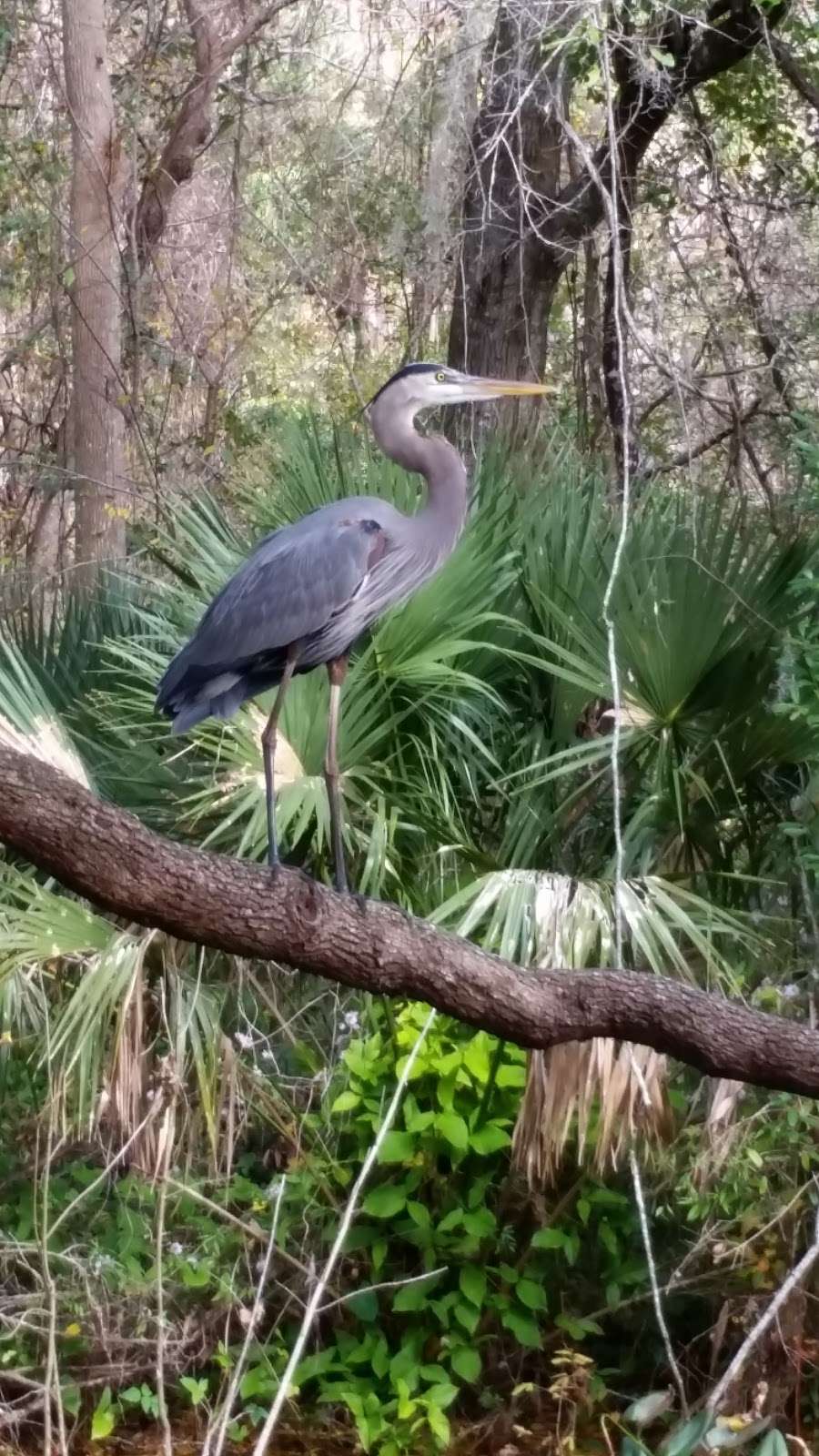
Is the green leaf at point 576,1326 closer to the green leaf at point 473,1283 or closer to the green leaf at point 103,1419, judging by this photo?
the green leaf at point 473,1283

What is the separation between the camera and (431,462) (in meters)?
3.34

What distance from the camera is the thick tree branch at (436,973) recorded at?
2191 mm

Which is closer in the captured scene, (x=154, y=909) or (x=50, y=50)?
(x=154, y=909)

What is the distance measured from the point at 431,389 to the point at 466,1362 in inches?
92.0

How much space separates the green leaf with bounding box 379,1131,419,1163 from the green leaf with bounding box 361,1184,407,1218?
0.11 meters

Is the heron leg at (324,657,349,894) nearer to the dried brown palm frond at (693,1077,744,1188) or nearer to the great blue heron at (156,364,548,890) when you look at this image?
the great blue heron at (156,364,548,890)

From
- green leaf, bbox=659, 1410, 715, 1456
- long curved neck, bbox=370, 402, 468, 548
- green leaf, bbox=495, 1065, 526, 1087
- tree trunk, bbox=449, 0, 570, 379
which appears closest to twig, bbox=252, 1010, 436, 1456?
green leaf, bbox=495, 1065, 526, 1087

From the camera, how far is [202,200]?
972 cm

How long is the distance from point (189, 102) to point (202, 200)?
121 cm

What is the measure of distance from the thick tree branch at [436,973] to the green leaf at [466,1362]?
1820mm

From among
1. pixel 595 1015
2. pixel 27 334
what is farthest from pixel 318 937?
pixel 27 334

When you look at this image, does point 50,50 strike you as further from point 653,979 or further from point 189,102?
point 653,979

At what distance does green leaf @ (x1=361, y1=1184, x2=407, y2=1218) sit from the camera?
Result: 12.9ft

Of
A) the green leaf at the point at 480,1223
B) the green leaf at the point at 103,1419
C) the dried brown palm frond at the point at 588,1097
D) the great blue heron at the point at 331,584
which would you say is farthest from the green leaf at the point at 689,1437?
the green leaf at the point at 103,1419
